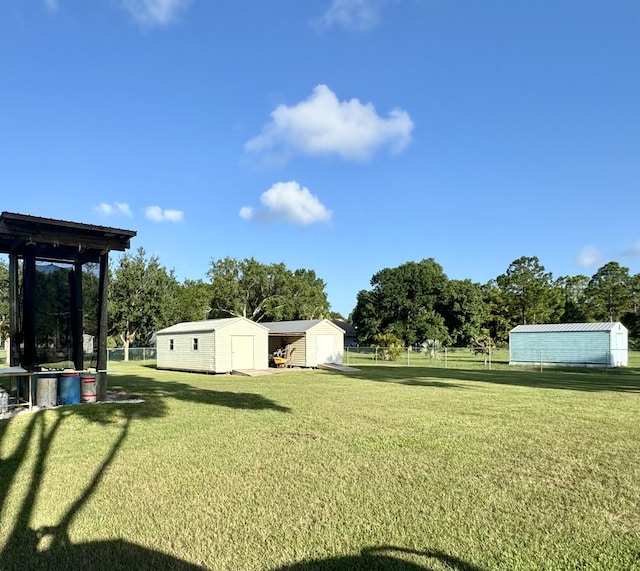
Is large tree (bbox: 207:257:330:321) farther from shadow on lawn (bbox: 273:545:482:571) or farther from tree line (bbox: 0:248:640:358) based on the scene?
shadow on lawn (bbox: 273:545:482:571)

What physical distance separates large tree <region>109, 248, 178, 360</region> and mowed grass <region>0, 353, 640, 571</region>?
2346cm

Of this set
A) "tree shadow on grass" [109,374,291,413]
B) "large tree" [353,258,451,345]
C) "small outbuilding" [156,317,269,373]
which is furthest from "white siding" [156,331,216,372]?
"large tree" [353,258,451,345]

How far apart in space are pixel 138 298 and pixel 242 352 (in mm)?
12392

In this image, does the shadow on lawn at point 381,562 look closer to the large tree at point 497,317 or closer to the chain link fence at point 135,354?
the chain link fence at point 135,354

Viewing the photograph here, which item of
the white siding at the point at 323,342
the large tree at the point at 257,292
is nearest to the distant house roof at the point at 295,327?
the white siding at the point at 323,342

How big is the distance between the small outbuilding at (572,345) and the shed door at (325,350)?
10.4 m

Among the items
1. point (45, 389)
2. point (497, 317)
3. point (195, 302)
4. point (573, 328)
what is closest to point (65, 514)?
point (45, 389)

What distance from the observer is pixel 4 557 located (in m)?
3.24

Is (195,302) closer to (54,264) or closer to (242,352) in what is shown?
(242,352)

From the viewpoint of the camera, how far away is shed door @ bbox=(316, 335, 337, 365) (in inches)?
963

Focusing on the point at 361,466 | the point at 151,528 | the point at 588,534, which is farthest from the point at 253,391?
the point at 588,534

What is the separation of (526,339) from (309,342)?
12541 mm

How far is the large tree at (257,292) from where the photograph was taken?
148 ft

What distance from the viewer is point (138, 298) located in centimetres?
3133
